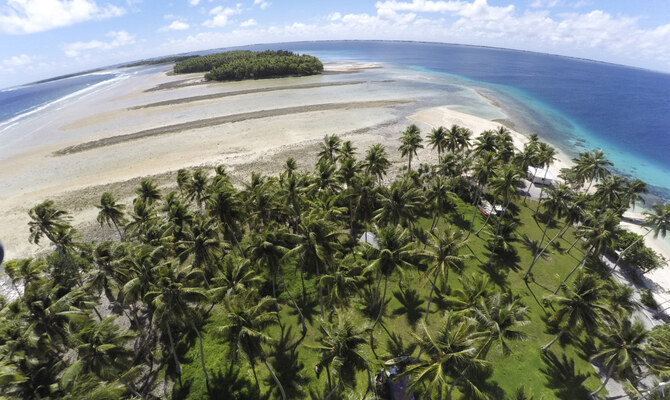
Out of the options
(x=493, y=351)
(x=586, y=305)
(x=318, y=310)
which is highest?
(x=586, y=305)

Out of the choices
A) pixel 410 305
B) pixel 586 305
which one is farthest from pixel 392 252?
pixel 586 305

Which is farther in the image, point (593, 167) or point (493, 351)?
point (593, 167)

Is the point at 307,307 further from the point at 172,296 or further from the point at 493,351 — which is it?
the point at 493,351

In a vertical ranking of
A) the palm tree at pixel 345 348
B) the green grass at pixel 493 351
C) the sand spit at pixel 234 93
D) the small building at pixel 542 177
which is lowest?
the green grass at pixel 493 351

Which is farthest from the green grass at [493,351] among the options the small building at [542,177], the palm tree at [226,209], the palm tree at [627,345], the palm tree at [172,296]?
the small building at [542,177]

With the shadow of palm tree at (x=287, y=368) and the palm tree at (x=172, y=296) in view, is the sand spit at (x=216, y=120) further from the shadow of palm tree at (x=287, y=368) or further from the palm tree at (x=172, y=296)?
the shadow of palm tree at (x=287, y=368)

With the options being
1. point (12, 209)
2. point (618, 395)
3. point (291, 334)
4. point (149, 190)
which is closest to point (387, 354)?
point (291, 334)
